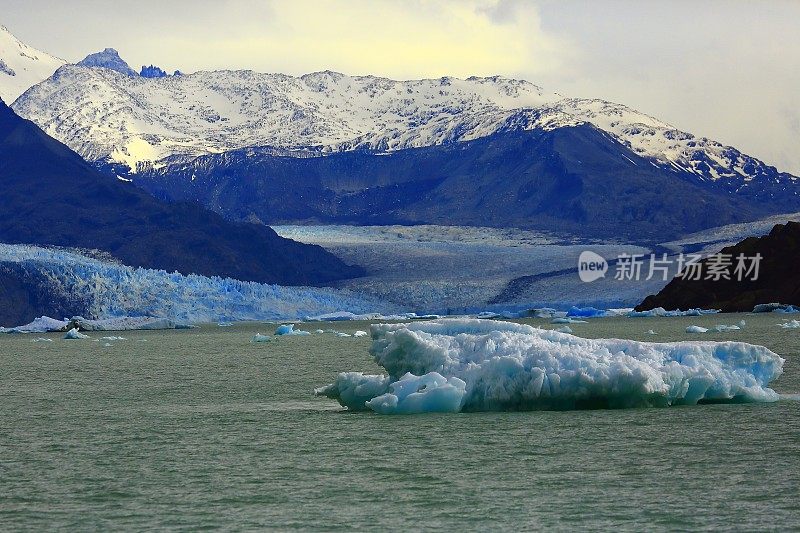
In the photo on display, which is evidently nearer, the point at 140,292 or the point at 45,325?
the point at 45,325

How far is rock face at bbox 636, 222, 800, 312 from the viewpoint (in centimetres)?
8012

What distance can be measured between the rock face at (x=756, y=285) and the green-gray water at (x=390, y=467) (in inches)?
2260

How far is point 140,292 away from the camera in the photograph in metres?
81.6

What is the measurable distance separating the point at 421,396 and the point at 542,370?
173 cm

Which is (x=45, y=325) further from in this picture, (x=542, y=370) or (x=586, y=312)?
(x=542, y=370)

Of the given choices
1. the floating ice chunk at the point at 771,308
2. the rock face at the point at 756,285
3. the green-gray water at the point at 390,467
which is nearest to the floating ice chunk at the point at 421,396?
the green-gray water at the point at 390,467

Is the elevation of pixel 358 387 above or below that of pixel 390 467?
above

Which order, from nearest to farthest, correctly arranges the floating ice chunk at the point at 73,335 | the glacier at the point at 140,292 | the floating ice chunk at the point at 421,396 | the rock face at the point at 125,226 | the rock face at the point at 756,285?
the floating ice chunk at the point at 421,396 < the floating ice chunk at the point at 73,335 < the rock face at the point at 756,285 < the glacier at the point at 140,292 < the rock face at the point at 125,226

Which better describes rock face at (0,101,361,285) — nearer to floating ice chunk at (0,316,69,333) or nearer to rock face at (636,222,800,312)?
rock face at (636,222,800,312)

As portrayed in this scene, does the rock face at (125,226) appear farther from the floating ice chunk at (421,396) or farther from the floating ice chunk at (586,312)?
the floating ice chunk at (421,396)

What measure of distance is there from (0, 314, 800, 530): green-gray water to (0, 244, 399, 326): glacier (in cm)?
5803

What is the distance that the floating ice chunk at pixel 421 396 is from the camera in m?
18.5

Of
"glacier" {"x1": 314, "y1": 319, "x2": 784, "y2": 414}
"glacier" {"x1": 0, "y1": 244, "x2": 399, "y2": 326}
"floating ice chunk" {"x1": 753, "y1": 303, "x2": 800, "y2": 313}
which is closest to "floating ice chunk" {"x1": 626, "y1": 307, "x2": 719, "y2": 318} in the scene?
"floating ice chunk" {"x1": 753, "y1": 303, "x2": 800, "y2": 313}

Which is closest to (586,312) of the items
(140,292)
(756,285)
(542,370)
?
(756,285)
